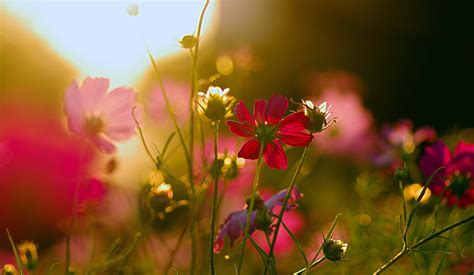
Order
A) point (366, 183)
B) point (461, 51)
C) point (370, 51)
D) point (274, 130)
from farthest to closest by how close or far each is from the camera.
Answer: point (370, 51) → point (461, 51) → point (366, 183) → point (274, 130)

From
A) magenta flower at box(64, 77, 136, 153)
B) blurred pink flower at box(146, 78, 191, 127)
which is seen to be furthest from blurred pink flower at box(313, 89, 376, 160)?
magenta flower at box(64, 77, 136, 153)

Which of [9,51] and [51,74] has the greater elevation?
[9,51]

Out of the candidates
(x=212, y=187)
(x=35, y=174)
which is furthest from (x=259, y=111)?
(x=35, y=174)

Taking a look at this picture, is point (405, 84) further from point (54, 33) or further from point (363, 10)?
point (54, 33)

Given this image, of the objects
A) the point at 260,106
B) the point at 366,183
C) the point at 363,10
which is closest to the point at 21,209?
the point at 366,183

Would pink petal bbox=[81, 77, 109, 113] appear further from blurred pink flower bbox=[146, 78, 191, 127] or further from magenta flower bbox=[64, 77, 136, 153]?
blurred pink flower bbox=[146, 78, 191, 127]

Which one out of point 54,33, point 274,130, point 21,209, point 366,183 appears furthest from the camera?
point 54,33

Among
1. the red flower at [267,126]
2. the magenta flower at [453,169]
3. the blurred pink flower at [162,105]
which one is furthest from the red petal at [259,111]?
the blurred pink flower at [162,105]

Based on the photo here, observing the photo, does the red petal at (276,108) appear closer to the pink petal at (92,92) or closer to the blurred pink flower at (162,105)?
the pink petal at (92,92)
